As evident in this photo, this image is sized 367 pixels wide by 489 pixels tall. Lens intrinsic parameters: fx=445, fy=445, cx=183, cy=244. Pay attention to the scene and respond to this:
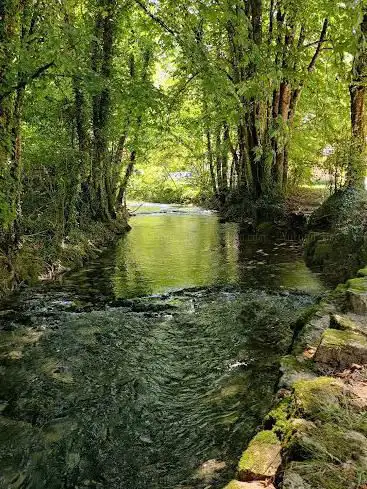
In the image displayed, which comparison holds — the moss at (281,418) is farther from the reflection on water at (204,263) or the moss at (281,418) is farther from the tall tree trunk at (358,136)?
the tall tree trunk at (358,136)

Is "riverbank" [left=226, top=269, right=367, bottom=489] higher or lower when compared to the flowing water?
higher

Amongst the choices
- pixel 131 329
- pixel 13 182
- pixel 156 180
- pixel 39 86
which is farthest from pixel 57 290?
pixel 156 180

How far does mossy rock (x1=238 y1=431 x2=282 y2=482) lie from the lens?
2398 millimetres

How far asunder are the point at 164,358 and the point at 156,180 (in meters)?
37.3

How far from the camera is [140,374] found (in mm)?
5074

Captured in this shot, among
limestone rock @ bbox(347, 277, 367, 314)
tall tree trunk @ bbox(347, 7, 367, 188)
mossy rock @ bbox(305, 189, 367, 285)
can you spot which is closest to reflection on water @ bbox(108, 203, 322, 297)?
mossy rock @ bbox(305, 189, 367, 285)

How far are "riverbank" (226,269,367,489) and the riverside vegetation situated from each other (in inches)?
0.5

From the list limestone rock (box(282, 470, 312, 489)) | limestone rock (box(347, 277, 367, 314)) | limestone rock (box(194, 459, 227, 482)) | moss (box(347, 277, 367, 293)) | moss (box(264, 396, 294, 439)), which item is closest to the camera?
limestone rock (box(282, 470, 312, 489))

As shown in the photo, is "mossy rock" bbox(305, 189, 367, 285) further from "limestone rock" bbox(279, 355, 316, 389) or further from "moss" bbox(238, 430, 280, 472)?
"moss" bbox(238, 430, 280, 472)

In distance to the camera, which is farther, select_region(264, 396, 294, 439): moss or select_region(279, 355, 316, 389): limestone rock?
select_region(279, 355, 316, 389): limestone rock

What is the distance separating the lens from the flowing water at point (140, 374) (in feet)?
11.5

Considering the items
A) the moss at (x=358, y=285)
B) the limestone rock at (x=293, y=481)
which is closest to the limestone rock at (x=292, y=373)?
the limestone rock at (x=293, y=481)

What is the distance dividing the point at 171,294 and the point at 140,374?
11.6 feet

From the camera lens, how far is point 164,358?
219 inches
